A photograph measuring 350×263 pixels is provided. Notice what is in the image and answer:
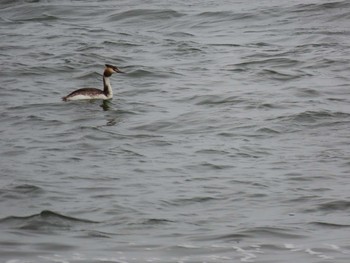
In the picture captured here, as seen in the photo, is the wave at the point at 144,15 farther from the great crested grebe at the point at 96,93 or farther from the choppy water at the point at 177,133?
the great crested grebe at the point at 96,93

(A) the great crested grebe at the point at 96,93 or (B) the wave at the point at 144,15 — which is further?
(B) the wave at the point at 144,15

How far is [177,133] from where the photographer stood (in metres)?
16.5

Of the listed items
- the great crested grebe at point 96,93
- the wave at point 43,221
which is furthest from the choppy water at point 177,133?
the great crested grebe at point 96,93

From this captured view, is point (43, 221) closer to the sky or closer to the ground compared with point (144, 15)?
closer to the sky

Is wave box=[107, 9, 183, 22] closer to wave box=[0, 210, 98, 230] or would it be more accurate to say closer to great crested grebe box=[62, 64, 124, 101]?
great crested grebe box=[62, 64, 124, 101]

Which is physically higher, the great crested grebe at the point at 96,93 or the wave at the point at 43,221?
the wave at the point at 43,221

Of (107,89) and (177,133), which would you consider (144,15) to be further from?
(177,133)

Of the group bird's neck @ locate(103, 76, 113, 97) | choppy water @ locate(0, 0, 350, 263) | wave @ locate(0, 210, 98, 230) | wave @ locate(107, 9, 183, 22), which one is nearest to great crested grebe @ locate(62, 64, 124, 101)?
bird's neck @ locate(103, 76, 113, 97)

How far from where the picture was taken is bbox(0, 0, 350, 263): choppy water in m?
10.7

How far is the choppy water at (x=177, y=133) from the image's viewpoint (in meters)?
10.7

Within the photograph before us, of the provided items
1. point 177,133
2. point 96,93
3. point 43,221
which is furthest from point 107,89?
point 43,221

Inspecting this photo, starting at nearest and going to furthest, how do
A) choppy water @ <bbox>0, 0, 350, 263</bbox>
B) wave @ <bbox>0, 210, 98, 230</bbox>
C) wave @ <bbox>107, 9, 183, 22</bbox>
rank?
1. choppy water @ <bbox>0, 0, 350, 263</bbox>
2. wave @ <bbox>0, 210, 98, 230</bbox>
3. wave @ <bbox>107, 9, 183, 22</bbox>

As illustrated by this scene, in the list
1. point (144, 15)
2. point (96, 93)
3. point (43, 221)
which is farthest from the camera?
point (144, 15)

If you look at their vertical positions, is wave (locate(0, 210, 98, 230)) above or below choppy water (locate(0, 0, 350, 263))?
above
